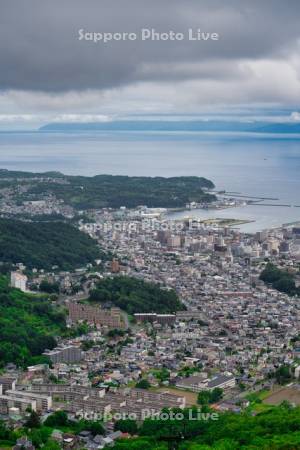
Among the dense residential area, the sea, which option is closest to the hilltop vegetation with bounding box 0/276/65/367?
the dense residential area

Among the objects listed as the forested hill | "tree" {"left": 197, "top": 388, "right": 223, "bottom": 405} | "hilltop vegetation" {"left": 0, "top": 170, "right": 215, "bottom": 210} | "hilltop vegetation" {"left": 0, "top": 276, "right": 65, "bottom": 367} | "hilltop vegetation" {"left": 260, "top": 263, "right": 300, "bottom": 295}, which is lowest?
"tree" {"left": 197, "top": 388, "right": 223, "bottom": 405}

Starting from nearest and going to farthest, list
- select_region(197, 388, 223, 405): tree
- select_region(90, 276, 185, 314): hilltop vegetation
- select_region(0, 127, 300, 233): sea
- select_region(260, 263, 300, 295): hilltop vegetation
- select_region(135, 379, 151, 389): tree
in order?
→ select_region(197, 388, 223, 405): tree, select_region(135, 379, 151, 389): tree, select_region(90, 276, 185, 314): hilltop vegetation, select_region(260, 263, 300, 295): hilltop vegetation, select_region(0, 127, 300, 233): sea

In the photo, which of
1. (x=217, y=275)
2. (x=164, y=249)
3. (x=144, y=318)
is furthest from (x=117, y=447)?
(x=164, y=249)

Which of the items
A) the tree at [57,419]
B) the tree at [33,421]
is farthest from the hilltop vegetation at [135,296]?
the tree at [33,421]

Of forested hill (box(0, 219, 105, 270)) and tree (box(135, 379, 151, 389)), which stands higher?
forested hill (box(0, 219, 105, 270))

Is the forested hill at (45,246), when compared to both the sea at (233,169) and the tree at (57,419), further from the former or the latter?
the tree at (57,419)

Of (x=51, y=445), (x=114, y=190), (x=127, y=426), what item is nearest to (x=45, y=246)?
(x=127, y=426)

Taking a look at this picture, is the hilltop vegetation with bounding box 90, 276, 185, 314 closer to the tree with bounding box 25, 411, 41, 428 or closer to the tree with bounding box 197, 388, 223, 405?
the tree with bounding box 197, 388, 223, 405

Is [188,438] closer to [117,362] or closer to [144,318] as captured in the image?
[117,362]
